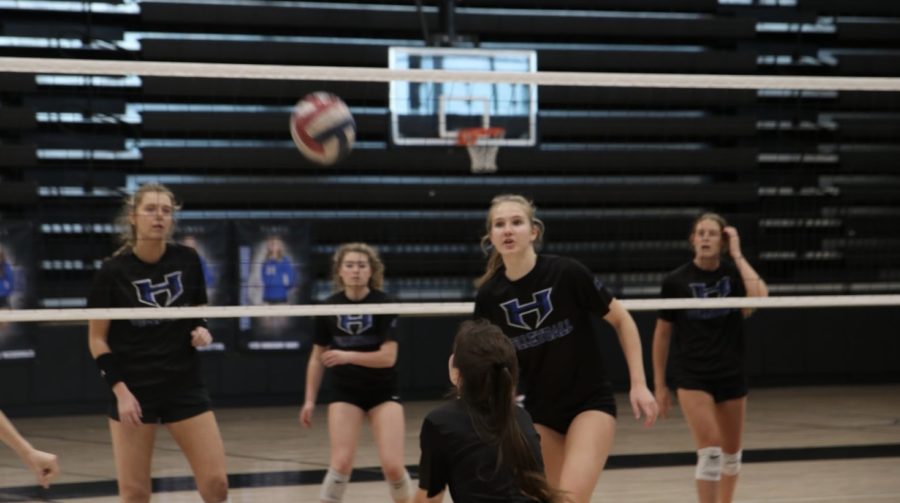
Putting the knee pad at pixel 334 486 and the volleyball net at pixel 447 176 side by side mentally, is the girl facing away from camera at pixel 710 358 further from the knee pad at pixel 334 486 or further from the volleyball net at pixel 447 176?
the volleyball net at pixel 447 176

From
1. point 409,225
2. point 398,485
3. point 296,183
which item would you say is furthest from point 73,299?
point 398,485

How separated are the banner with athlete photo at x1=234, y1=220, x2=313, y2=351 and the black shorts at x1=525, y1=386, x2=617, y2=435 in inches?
281

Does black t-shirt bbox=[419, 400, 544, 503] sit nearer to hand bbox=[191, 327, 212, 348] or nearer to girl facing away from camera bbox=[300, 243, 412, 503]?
hand bbox=[191, 327, 212, 348]

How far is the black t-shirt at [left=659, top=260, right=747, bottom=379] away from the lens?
6492 mm

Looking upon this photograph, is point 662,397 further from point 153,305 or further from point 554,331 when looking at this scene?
point 153,305

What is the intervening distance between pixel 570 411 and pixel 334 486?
5.96ft

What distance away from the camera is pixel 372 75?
6312 millimetres

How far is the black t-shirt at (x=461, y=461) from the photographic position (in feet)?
11.4

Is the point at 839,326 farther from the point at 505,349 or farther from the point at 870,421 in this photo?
the point at 505,349

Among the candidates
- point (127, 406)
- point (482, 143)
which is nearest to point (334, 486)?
point (127, 406)

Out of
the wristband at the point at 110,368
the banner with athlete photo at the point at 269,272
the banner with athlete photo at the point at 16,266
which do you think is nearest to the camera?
the wristband at the point at 110,368

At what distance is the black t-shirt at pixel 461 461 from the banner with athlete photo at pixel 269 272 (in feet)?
27.8

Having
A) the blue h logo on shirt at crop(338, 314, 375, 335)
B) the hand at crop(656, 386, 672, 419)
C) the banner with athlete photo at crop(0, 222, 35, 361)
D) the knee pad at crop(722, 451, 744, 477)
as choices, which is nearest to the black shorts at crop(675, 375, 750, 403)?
the hand at crop(656, 386, 672, 419)

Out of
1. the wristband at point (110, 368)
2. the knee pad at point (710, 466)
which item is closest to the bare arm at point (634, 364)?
the knee pad at point (710, 466)
